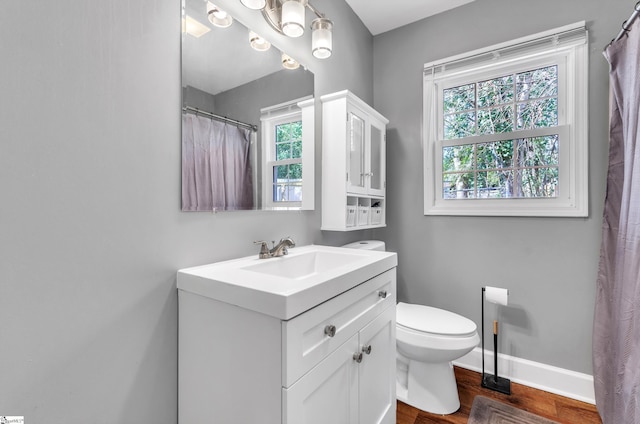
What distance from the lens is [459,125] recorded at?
7.01ft

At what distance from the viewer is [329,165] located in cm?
178

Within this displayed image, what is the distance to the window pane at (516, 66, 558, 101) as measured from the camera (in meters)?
1.84

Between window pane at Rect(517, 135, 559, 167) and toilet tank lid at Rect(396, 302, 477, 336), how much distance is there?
Result: 112 cm

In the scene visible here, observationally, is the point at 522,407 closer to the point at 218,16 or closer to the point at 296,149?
the point at 296,149

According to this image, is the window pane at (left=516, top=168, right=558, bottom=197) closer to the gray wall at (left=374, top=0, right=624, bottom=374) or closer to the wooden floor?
the gray wall at (left=374, top=0, right=624, bottom=374)

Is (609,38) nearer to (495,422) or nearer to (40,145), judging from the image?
(495,422)

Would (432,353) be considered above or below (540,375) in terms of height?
above

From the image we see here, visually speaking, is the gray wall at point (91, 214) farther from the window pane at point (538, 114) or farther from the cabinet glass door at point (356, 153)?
the window pane at point (538, 114)

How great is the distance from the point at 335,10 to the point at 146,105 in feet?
5.12

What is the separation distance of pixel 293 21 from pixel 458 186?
1563mm

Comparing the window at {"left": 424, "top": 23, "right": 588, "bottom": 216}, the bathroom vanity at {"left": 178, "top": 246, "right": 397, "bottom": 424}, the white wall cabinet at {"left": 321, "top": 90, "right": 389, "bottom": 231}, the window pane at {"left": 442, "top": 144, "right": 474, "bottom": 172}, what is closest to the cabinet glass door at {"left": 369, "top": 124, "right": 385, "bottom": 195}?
the white wall cabinet at {"left": 321, "top": 90, "right": 389, "bottom": 231}

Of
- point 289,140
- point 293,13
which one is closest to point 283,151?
point 289,140

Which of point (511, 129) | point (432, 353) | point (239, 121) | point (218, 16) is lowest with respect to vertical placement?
point (432, 353)

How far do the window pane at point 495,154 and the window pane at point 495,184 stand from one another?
0.05 meters
